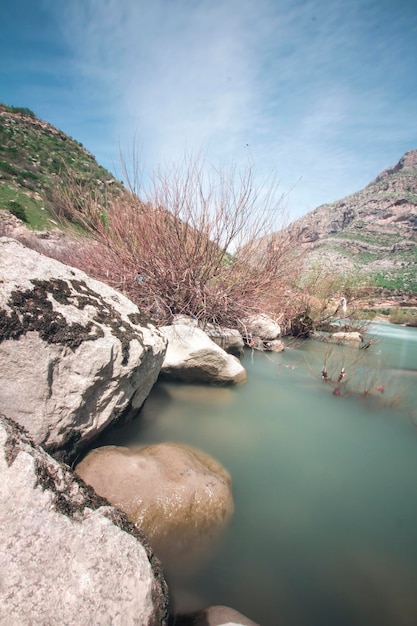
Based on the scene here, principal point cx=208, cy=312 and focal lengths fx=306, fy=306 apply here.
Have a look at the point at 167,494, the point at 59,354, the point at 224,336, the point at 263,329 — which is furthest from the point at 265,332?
the point at 59,354

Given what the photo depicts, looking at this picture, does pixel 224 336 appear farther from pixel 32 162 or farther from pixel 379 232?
pixel 379 232

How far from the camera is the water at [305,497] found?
59.9 inches

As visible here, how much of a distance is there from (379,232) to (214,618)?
78794 mm

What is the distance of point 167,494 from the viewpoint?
1.94m

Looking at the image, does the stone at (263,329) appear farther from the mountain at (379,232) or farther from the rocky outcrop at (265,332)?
the mountain at (379,232)

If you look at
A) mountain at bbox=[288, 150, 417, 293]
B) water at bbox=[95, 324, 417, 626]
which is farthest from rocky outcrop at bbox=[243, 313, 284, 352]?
mountain at bbox=[288, 150, 417, 293]

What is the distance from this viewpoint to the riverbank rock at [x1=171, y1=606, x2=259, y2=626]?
1297 millimetres

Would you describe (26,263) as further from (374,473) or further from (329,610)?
(374,473)

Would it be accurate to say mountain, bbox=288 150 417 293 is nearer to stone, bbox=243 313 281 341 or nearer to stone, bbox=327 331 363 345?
stone, bbox=327 331 363 345

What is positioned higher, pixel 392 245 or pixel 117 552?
pixel 392 245

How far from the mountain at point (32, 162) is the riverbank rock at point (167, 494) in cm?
1530

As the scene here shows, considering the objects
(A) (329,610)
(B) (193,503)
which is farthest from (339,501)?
(B) (193,503)

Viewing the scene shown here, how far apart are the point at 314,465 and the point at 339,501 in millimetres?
425

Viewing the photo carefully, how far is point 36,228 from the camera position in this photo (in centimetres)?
2145
